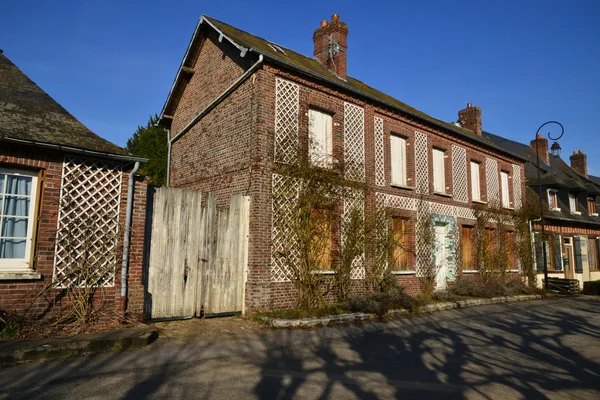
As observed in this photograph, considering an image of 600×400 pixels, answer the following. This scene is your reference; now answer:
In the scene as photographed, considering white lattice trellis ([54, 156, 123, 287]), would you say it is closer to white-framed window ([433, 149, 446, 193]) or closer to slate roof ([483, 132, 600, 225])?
white-framed window ([433, 149, 446, 193])

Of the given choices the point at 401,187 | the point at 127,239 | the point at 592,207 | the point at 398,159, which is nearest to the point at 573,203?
the point at 592,207


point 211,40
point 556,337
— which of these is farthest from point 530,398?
point 211,40

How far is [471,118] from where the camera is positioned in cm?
2066

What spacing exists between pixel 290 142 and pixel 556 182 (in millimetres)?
16605

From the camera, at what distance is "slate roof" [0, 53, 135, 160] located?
6.55 m

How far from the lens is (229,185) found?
1021cm

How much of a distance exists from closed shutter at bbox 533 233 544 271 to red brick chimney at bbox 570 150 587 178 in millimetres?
13185

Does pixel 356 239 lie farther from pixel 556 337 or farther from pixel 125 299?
pixel 125 299

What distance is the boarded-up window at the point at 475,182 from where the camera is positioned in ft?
54.6

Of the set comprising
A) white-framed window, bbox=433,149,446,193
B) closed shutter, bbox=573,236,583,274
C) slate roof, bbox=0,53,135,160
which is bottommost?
closed shutter, bbox=573,236,583,274

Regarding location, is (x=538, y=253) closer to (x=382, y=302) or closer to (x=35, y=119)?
(x=382, y=302)

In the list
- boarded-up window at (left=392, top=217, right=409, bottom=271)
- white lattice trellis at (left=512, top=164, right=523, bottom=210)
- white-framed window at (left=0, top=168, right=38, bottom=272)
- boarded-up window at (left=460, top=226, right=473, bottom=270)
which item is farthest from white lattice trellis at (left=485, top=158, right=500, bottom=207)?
white-framed window at (left=0, top=168, right=38, bottom=272)

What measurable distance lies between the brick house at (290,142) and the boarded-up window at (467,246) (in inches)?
5.2

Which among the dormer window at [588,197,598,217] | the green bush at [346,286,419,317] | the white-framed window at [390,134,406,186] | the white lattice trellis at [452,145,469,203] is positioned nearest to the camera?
the green bush at [346,286,419,317]
